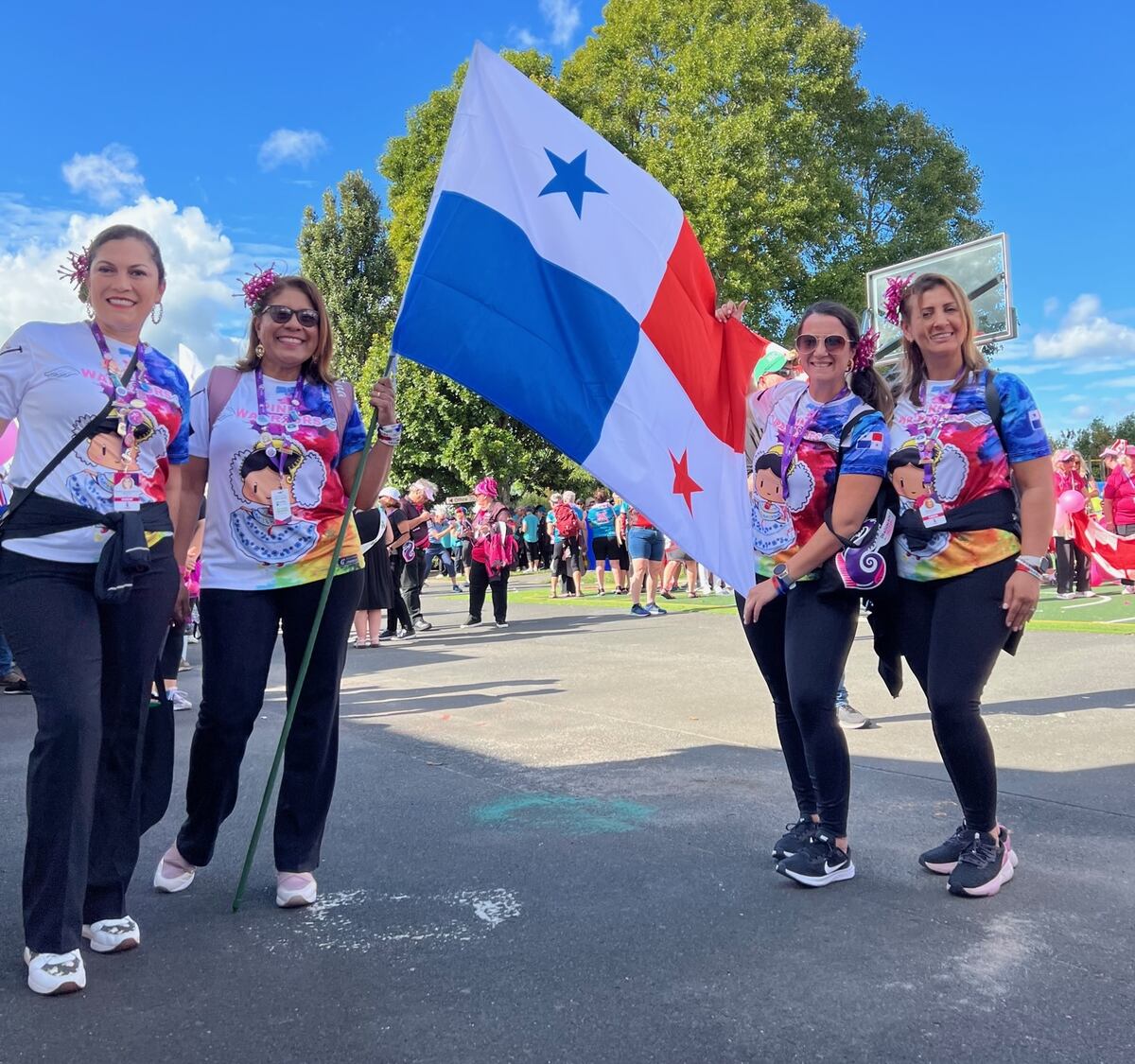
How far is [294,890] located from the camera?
11.3 ft

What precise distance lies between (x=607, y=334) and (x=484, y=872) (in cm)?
202

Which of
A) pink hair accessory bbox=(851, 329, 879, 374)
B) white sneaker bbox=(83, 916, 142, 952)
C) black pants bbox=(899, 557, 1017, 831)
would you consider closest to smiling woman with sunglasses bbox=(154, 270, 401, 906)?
white sneaker bbox=(83, 916, 142, 952)

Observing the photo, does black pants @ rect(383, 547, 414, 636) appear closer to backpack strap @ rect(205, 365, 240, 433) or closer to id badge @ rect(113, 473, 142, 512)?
backpack strap @ rect(205, 365, 240, 433)

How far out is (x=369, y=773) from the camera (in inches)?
216

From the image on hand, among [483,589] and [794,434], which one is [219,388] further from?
[483,589]

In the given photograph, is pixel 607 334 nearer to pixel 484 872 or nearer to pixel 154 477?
pixel 154 477

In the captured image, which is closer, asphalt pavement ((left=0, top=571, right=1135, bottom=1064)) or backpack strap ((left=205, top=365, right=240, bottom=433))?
asphalt pavement ((left=0, top=571, right=1135, bottom=1064))

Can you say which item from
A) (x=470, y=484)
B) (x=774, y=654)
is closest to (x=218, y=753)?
(x=774, y=654)

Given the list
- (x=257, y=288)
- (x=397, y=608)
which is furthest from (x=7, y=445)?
(x=397, y=608)

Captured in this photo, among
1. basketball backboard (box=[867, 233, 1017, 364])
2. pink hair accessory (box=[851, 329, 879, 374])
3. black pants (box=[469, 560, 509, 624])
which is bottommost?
black pants (box=[469, 560, 509, 624])

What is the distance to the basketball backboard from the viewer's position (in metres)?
14.8

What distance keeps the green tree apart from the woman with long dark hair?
43.7 meters

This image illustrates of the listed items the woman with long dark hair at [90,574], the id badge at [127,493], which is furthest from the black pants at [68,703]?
the id badge at [127,493]

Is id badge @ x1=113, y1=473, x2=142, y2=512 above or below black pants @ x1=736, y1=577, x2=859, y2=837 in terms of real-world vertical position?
above
